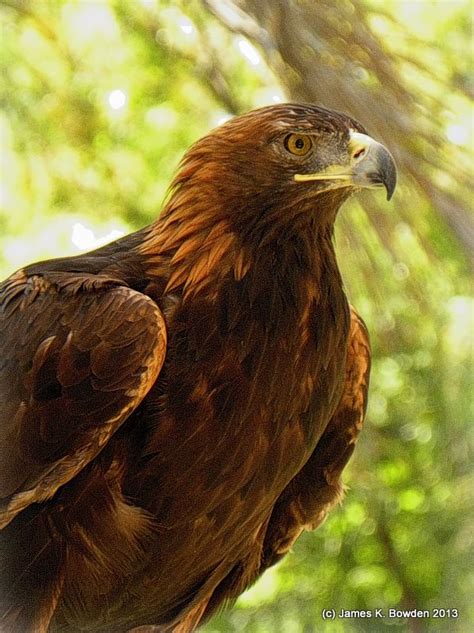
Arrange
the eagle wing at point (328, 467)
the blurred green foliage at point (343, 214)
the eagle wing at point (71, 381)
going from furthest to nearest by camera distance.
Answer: the blurred green foliage at point (343, 214)
the eagle wing at point (328, 467)
the eagle wing at point (71, 381)

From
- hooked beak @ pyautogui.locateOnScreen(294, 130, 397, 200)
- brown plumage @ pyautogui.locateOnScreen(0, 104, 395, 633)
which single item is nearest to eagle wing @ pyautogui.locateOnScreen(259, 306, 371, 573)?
brown plumage @ pyautogui.locateOnScreen(0, 104, 395, 633)

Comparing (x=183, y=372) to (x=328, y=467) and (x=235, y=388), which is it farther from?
(x=328, y=467)

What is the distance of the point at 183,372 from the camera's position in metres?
1.02

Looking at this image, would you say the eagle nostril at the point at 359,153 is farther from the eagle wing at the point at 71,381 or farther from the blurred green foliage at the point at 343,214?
the blurred green foliage at the point at 343,214

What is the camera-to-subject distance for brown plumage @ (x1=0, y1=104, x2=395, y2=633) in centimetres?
98

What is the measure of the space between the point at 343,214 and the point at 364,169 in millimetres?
400

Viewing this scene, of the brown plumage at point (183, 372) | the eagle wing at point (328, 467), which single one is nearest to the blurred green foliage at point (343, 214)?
the eagle wing at point (328, 467)

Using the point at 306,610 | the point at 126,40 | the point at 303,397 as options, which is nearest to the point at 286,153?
the point at 303,397

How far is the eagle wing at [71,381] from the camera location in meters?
0.96

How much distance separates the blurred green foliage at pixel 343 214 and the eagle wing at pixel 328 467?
0.73ft

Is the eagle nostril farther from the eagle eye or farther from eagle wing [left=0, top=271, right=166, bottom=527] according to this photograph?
eagle wing [left=0, top=271, right=166, bottom=527]

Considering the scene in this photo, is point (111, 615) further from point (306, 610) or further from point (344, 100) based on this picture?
point (344, 100)

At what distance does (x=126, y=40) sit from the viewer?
1.43 metres

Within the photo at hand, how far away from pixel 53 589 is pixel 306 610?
63 cm
